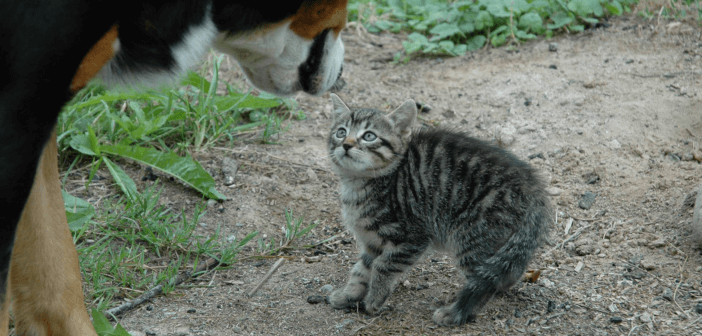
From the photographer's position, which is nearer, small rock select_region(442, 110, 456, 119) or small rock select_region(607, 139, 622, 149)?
small rock select_region(607, 139, 622, 149)

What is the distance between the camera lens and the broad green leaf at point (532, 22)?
666 cm

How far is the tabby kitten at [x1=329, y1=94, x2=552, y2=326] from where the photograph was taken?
353 centimetres

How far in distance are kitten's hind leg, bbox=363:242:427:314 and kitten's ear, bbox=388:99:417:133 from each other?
0.71 meters

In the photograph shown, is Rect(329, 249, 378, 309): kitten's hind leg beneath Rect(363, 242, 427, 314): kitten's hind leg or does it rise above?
beneath

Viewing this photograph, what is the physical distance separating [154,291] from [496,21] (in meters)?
4.60

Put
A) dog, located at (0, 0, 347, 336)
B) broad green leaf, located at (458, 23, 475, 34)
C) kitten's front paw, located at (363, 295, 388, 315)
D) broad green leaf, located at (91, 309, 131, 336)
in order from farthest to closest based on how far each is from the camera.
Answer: broad green leaf, located at (458, 23, 475, 34)
kitten's front paw, located at (363, 295, 388, 315)
broad green leaf, located at (91, 309, 131, 336)
dog, located at (0, 0, 347, 336)

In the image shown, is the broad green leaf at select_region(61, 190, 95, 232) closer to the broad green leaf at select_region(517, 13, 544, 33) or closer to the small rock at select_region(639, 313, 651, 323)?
the small rock at select_region(639, 313, 651, 323)

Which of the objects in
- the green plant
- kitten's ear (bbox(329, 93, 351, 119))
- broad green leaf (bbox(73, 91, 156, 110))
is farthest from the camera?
broad green leaf (bbox(73, 91, 156, 110))

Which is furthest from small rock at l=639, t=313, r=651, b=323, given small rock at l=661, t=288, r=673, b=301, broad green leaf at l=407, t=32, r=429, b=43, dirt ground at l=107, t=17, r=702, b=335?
broad green leaf at l=407, t=32, r=429, b=43

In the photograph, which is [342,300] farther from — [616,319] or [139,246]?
[616,319]

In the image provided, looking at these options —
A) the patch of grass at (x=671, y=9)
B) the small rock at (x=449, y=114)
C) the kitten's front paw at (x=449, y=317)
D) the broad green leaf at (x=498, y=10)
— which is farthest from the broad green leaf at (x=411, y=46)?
the kitten's front paw at (x=449, y=317)

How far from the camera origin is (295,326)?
354cm

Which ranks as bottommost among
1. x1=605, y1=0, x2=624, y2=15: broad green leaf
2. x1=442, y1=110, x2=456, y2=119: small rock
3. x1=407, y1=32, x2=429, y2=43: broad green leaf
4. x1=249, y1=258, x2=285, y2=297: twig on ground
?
x1=249, y1=258, x2=285, y2=297: twig on ground

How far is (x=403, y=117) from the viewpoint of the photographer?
394 centimetres
